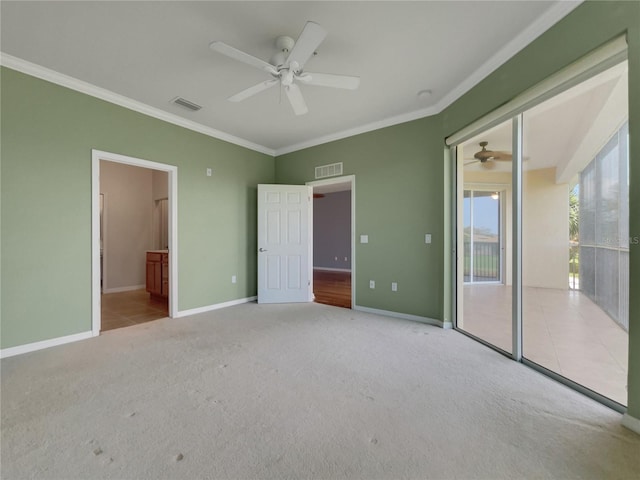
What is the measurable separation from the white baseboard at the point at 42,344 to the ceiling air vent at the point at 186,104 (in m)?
2.87

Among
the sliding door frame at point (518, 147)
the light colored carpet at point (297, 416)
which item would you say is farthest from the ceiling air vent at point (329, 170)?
the light colored carpet at point (297, 416)

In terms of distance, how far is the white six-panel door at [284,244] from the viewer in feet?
15.8

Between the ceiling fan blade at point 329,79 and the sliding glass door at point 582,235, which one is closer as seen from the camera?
the sliding glass door at point 582,235

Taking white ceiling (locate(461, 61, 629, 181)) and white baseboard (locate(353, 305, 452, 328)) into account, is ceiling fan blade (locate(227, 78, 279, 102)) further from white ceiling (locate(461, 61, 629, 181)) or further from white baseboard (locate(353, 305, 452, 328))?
white baseboard (locate(353, 305, 452, 328))

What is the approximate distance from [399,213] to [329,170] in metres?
1.45

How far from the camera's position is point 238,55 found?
80.7 inches

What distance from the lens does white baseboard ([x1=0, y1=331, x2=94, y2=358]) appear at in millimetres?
2641

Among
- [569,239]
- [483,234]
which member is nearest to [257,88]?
[569,239]

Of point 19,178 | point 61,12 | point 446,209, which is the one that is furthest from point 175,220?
point 446,209

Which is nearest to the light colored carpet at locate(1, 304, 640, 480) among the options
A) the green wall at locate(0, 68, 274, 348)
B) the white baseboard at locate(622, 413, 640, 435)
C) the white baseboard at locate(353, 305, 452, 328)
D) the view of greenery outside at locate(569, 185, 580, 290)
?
the white baseboard at locate(622, 413, 640, 435)

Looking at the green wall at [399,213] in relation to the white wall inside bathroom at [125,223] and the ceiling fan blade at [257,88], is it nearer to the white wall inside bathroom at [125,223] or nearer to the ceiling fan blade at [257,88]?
the ceiling fan blade at [257,88]

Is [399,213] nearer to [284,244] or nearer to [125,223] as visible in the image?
[284,244]

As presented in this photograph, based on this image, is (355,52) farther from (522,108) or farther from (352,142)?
(352,142)

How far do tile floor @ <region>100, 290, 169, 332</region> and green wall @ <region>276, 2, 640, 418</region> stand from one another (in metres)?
3.07
